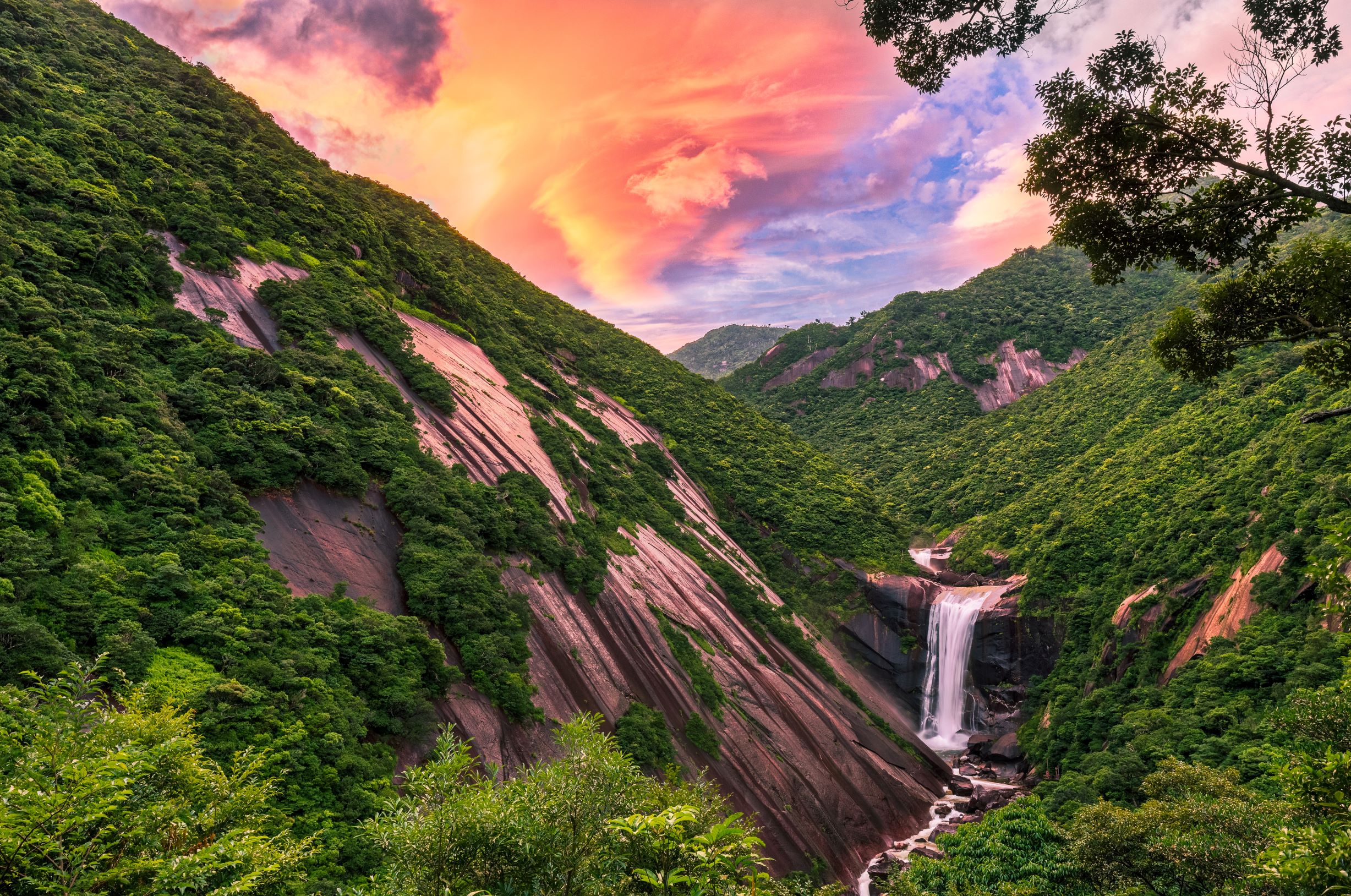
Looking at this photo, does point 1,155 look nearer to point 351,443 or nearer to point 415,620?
point 351,443

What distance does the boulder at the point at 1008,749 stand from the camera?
39.9 meters

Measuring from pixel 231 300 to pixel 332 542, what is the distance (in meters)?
13.0

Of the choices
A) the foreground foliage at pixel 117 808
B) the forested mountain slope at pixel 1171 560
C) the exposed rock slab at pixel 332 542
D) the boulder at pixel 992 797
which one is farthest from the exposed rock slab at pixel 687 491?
the foreground foliage at pixel 117 808

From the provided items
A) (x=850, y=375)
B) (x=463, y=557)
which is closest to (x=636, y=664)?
(x=463, y=557)

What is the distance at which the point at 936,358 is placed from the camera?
320 feet

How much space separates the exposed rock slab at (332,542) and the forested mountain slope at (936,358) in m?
63.8

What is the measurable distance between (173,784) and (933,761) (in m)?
41.3

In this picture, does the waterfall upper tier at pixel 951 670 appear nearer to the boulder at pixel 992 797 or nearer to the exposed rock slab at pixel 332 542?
the boulder at pixel 992 797

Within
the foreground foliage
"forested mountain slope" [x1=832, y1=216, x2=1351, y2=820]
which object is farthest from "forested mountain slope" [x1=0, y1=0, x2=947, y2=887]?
"forested mountain slope" [x1=832, y1=216, x2=1351, y2=820]

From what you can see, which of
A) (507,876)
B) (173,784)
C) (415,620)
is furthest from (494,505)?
(507,876)

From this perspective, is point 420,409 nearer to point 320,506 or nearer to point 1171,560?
point 320,506

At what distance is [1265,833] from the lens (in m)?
15.5

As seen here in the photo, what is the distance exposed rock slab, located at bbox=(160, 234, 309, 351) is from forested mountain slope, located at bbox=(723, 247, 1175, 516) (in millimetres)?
65797

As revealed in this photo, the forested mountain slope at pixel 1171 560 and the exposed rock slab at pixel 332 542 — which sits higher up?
the exposed rock slab at pixel 332 542
